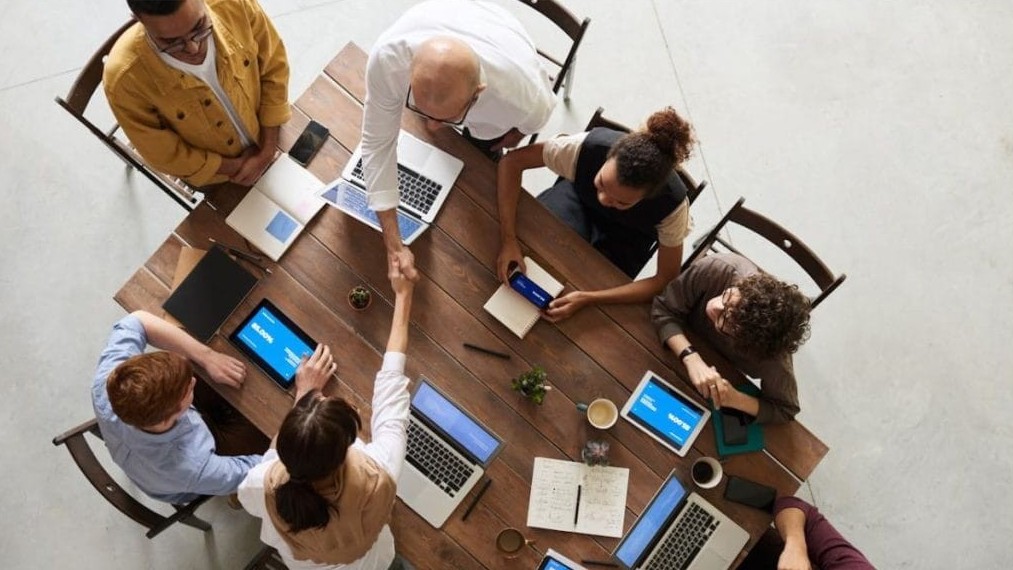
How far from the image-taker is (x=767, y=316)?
1.98m

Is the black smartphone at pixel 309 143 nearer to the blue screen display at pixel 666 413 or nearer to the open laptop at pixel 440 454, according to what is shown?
the open laptop at pixel 440 454

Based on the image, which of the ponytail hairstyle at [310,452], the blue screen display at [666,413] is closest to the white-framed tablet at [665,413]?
the blue screen display at [666,413]

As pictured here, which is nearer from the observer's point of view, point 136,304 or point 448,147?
point 136,304

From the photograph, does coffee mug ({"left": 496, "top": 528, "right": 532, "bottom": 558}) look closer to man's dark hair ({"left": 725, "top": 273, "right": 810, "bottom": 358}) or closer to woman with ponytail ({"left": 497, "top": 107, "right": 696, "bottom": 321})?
woman with ponytail ({"left": 497, "top": 107, "right": 696, "bottom": 321})

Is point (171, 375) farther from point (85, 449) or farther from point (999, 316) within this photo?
point (999, 316)

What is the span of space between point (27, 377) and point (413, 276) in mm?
1937

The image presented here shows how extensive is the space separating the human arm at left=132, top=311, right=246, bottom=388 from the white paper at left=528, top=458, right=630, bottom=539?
38.1 inches

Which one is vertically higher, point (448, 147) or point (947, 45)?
point (947, 45)

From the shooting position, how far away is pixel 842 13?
3639 millimetres

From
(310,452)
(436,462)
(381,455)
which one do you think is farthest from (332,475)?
(436,462)

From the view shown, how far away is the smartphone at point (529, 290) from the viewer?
2271 millimetres

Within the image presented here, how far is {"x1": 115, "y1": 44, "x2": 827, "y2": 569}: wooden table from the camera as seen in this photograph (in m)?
2.17

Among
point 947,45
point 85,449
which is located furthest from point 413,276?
point 947,45

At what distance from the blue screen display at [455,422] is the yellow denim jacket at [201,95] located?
3.17 feet
